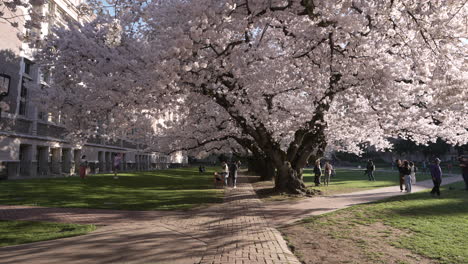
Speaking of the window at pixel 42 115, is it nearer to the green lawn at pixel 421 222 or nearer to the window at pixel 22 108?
the window at pixel 22 108

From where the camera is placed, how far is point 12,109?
25.3 meters

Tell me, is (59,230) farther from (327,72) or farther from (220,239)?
(327,72)

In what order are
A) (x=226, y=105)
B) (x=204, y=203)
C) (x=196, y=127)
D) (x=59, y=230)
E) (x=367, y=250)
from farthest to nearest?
(x=196, y=127) → (x=226, y=105) → (x=204, y=203) → (x=59, y=230) → (x=367, y=250)

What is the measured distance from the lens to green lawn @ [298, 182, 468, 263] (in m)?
6.14

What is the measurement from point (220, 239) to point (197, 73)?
21.0 feet

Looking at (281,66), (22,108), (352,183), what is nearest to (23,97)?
(22,108)

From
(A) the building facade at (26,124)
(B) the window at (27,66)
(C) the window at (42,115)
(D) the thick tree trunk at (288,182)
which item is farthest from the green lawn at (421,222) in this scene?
(B) the window at (27,66)

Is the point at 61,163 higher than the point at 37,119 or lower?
lower

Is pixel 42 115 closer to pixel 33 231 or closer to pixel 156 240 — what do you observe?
pixel 33 231

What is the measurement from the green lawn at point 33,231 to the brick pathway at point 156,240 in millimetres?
364

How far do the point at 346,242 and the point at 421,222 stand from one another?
10.4 ft

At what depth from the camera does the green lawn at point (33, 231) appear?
6.42 m

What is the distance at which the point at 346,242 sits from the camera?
676cm

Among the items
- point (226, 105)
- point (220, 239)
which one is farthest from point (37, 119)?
point (220, 239)
